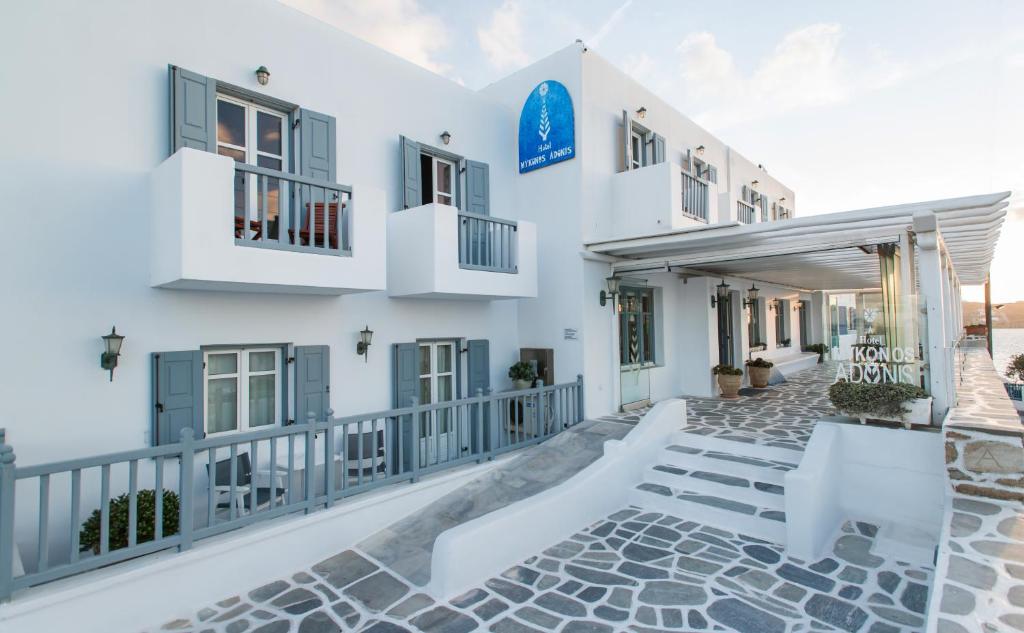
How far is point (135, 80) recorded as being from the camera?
564 centimetres

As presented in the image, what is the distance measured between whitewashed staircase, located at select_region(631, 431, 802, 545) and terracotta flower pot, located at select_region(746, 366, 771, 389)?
6.39 m

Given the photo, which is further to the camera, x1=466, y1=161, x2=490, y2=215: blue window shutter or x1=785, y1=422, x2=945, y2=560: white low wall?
x1=466, y1=161, x2=490, y2=215: blue window shutter

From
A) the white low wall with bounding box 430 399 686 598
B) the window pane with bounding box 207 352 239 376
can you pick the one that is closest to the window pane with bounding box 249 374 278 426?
the window pane with bounding box 207 352 239 376

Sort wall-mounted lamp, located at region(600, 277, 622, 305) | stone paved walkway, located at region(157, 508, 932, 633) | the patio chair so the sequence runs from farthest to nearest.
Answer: wall-mounted lamp, located at region(600, 277, 622, 305)
the patio chair
stone paved walkway, located at region(157, 508, 932, 633)

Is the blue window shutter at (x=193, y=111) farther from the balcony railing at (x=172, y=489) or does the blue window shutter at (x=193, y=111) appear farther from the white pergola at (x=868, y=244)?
the white pergola at (x=868, y=244)

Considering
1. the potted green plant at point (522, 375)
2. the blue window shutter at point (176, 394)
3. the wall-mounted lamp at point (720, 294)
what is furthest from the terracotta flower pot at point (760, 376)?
the blue window shutter at point (176, 394)

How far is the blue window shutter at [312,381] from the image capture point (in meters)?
6.69

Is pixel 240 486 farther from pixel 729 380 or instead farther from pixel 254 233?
pixel 729 380

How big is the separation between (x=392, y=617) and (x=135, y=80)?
6.40 m

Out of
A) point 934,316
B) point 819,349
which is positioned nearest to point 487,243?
point 934,316

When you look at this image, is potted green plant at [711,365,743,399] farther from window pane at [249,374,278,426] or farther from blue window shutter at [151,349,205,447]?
blue window shutter at [151,349,205,447]

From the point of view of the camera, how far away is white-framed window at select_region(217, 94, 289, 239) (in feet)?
20.9

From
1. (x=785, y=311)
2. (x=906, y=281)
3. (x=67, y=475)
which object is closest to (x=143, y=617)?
(x=67, y=475)

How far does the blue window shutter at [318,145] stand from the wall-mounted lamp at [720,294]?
8.91 metres
